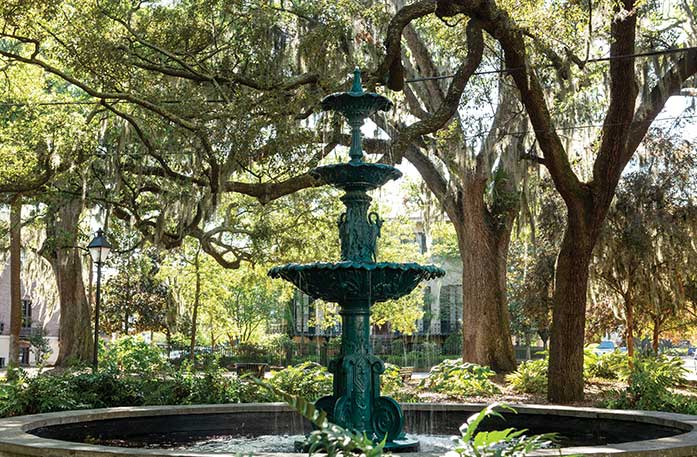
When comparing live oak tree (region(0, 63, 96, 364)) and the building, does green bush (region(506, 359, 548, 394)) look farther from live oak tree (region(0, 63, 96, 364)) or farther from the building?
the building

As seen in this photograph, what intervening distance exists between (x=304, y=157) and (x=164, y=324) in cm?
2889

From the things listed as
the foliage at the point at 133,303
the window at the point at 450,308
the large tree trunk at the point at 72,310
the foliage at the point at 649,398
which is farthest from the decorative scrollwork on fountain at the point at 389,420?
the window at the point at 450,308

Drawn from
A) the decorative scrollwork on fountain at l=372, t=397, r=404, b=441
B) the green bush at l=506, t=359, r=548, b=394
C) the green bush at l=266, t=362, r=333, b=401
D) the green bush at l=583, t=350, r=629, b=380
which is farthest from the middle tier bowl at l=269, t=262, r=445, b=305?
the green bush at l=583, t=350, r=629, b=380

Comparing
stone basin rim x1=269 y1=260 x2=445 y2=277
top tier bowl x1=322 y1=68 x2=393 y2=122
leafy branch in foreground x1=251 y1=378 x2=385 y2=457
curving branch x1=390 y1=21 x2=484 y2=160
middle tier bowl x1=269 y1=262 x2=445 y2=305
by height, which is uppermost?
curving branch x1=390 y1=21 x2=484 y2=160

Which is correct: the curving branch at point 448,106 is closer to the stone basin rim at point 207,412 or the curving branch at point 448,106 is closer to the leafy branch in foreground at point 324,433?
the stone basin rim at point 207,412

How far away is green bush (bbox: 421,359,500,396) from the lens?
1694 cm

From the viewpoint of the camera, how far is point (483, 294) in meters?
20.8

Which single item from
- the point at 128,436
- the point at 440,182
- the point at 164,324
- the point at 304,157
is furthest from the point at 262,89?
the point at 164,324

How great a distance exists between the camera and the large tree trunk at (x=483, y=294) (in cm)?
2064

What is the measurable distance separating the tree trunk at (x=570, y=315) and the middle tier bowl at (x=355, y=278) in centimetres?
750

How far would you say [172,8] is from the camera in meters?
16.6

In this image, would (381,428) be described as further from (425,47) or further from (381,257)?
(381,257)

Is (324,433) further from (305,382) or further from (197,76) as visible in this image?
(305,382)

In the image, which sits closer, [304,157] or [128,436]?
[128,436]
